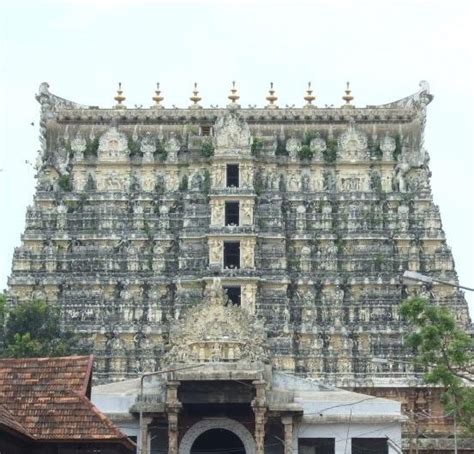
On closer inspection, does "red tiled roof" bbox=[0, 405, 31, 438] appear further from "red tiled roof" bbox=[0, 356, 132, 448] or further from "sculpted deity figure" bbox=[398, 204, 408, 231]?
"sculpted deity figure" bbox=[398, 204, 408, 231]

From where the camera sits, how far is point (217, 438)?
174ft

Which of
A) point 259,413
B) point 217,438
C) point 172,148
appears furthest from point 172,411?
point 172,148

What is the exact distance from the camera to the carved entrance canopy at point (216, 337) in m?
51.3

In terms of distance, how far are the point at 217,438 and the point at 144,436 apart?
467 cm

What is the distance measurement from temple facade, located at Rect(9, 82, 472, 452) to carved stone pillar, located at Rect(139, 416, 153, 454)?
66.8ft

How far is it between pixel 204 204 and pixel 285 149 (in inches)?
241

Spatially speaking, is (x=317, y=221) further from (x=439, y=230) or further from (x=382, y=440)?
(x=382, y=440)

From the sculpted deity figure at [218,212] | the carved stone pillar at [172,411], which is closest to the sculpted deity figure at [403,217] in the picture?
the sculpted deity figure at [218,212]

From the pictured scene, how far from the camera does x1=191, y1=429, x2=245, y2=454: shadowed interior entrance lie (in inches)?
2074

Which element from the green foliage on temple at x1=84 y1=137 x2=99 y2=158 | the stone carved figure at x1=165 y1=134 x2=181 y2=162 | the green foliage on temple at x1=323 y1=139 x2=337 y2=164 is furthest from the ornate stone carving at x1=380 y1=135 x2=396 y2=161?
the green foliage on temple at x1=84 y1=137 x2=99 y2=158

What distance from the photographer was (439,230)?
3004 inches

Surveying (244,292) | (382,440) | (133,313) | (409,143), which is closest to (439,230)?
(409,143)

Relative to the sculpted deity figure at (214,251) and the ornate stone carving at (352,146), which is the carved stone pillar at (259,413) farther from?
the ornate stone carving at (352,146)

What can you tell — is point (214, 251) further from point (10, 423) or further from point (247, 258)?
point (10, 423)
